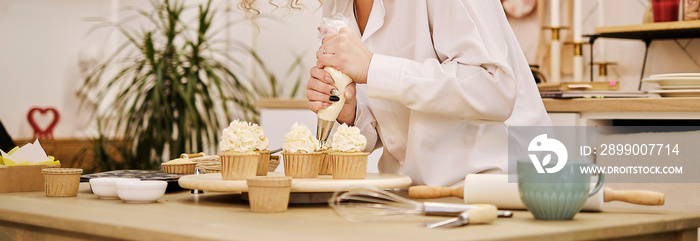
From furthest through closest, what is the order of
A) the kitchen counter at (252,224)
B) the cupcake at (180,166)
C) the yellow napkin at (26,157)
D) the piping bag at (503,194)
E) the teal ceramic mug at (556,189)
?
the cupcake at (180,166)
the yellow napkin at (26,157)
the piping bag at (503,194)
the teal ceramic mug at (556,189)
the kitchen counter at (252,224)

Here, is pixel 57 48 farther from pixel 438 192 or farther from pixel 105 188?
pixel 438 192

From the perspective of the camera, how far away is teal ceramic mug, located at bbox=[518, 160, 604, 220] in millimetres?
979

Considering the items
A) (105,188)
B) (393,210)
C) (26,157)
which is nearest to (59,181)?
(105,188)

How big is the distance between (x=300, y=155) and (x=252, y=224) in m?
0.31

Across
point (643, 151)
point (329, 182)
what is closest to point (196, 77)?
point (643, 151)

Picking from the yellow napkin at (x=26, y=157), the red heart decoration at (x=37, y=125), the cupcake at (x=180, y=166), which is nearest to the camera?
the yellow napkin at (x=26, y=157)

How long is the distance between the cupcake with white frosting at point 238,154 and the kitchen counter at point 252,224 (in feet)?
0.16

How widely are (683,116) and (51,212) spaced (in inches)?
72.9

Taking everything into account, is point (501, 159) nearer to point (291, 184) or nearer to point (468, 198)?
point (468, 198)

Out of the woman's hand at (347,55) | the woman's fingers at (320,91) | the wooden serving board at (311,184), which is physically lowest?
the wooden serving board at (311,184)

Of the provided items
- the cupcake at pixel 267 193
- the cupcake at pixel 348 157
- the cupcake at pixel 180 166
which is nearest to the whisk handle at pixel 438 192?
the cupcake at pixel 348 157

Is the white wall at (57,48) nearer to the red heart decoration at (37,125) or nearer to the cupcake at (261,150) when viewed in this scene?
the red heart decoration at (37,125)

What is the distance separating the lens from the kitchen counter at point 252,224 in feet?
2.81

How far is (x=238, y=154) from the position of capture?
1200mm
